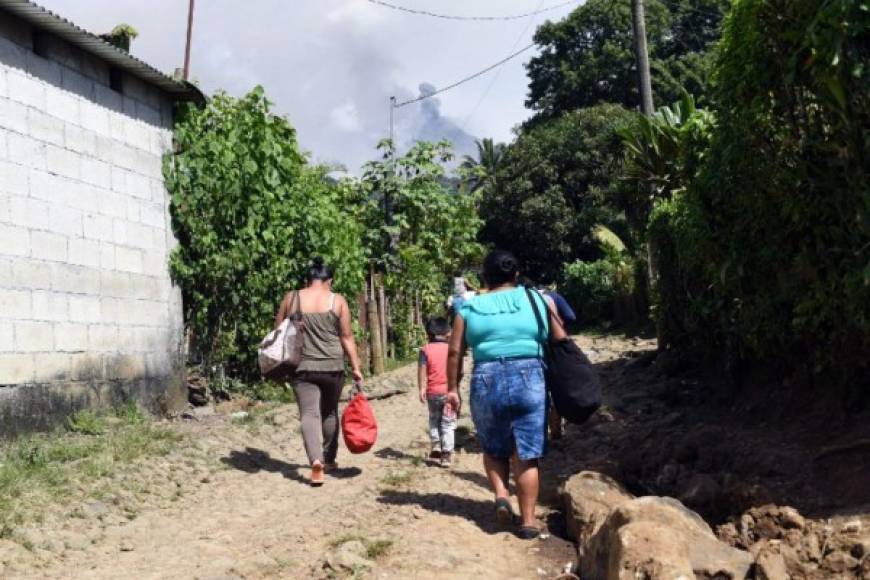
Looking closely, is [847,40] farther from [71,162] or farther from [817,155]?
[71,162]

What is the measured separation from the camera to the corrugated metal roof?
767 centimetres

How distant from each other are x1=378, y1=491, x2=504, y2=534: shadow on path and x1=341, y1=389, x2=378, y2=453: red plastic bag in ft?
1.81

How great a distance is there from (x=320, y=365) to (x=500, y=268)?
6.93ft

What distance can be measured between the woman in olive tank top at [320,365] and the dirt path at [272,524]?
0.32 metres

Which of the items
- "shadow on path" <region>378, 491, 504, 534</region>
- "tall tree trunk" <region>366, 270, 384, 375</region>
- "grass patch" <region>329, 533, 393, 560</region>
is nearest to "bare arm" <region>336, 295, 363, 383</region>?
"shadow on path" <region>378, 491, 504, 534</region>

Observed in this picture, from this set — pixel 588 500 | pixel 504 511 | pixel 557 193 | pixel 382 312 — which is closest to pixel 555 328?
pixel 588 500

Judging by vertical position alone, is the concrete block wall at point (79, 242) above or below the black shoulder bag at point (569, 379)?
above

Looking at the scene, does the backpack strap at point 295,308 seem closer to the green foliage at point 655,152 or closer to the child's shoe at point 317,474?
the child's shoe at point 317,474

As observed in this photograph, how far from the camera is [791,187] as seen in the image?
5.84m

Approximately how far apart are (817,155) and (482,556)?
124 inches

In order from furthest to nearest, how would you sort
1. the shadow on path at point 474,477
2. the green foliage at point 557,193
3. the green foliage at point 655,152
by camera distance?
the green foliage at point 557,193 < the green foliage at point 655,152 < the shadow on path at point 474,477

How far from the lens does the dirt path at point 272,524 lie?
15.9 feet

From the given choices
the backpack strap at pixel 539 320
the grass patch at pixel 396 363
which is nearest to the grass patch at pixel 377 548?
the backpack strap at pixel 539 320

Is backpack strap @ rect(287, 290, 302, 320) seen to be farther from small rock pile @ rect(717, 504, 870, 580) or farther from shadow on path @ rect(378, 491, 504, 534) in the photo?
small rock pile @ rect(717, 504, 870, 580)
